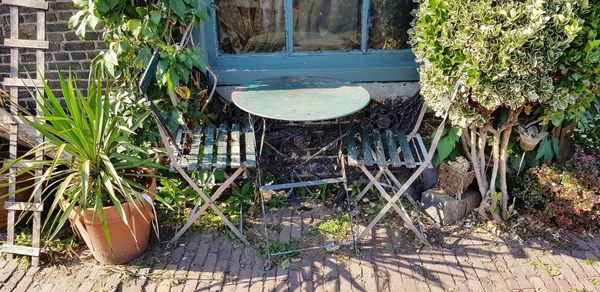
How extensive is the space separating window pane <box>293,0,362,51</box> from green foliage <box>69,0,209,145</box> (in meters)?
0.85

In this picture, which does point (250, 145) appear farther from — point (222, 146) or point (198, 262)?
point (198, 262)

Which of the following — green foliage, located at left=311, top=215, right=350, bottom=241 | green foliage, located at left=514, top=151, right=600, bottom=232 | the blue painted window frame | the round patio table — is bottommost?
green foliage, located at left=311, top=215, right=350, bottom=241

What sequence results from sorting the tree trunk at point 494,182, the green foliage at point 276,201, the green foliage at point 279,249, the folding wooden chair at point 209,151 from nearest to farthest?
the folding wooden chair at point 209,151
the green foliage at point 279,249
the tree trunk at point 494,182
the green foliage at point 276,201

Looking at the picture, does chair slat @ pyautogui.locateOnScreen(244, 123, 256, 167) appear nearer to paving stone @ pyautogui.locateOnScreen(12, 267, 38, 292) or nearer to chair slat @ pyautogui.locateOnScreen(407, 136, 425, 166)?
chair slat @ pyautogui.locateOnScreen(407, 136, 425, 166)

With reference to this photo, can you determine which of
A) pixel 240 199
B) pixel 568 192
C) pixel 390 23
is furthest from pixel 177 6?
pixel 568 192

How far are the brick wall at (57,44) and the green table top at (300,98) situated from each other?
1320 millimetres

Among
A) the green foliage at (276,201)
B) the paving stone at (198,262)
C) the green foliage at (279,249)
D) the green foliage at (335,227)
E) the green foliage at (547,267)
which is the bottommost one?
the paving stone at (198,262)

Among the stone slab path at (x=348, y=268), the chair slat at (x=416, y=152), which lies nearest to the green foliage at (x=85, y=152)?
the stone slab path at (x=348, y=268)

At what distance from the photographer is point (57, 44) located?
143 inches

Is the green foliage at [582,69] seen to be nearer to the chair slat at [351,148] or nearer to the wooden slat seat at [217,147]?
the chair slat at [351,148]

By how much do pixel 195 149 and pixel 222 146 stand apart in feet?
0.63

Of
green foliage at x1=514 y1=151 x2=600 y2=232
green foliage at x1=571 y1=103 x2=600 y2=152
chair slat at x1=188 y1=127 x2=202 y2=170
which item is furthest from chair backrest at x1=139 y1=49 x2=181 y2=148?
green foliage at x1=571 y1=103 x2=600 y2=152

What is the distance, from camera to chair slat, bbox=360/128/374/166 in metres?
3.19

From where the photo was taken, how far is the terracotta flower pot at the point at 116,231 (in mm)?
2982
